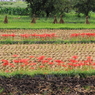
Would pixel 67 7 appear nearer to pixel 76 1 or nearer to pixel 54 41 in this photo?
pixel 76 1

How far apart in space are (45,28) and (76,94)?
14122 mm

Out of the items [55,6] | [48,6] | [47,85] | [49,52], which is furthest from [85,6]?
[47,85]

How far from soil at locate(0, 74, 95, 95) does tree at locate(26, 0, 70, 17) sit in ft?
84.9

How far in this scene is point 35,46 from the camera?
1230 cm

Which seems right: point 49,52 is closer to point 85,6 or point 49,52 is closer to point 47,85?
point 47,85

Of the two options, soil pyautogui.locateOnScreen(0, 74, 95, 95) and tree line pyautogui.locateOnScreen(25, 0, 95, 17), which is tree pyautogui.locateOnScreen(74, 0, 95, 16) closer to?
tree line pyautogui.locateOnScreen(25, 0, 95, 17)

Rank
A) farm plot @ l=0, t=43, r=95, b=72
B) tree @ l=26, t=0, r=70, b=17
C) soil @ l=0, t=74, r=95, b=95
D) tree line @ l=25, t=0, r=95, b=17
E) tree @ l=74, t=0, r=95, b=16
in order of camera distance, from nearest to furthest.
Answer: soil @ l=0, t=74, r=95, b=95, farm plot @ l=0, t=43, r=95, b=72, tree @ l=26, t=0, r=70, b=17, tree line @ l=25, t=0, r=95, b=17, tree @ l=74, t=0, r=95, b=16

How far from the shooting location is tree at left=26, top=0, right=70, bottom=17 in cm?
3194

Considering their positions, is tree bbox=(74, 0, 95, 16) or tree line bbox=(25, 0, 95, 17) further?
tree bbox=(74, 0, 95, 16)

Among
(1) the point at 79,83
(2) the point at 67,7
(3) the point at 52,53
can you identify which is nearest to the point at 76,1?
(2) the point at 67,7

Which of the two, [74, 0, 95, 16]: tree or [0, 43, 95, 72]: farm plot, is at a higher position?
[74, 0, 95, 16]: tree

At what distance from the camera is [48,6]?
3222 cm

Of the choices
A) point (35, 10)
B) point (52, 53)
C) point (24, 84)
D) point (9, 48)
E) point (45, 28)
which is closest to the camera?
point (24, 84)

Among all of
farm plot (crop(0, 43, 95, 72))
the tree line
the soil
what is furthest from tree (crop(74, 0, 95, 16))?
the soil
